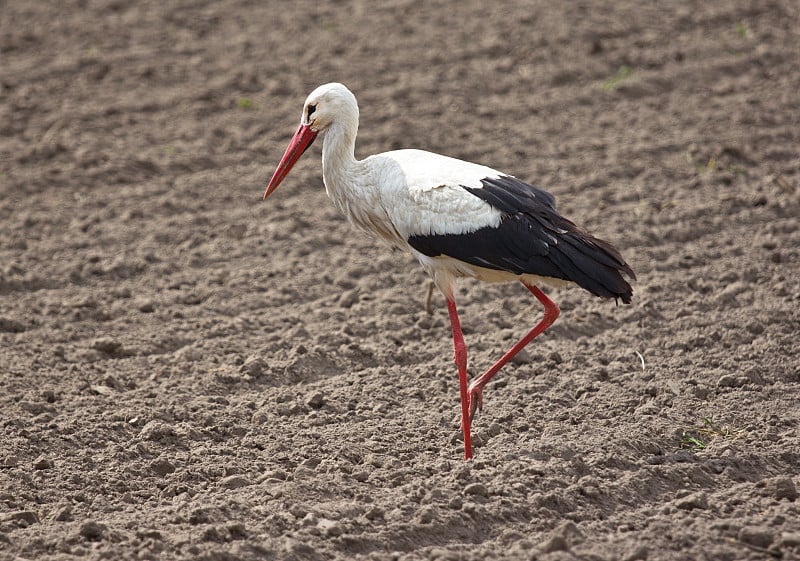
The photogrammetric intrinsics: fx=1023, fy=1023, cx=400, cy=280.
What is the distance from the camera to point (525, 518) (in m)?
5.00

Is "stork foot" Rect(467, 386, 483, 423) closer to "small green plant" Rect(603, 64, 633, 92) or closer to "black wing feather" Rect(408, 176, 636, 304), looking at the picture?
"black wing feather" Rect(408, 176, 636, 304)

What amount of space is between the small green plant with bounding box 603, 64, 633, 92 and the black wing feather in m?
4.65

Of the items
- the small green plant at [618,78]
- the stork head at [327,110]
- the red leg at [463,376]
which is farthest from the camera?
the small green plant at [618,78]

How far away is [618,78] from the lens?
10.3m

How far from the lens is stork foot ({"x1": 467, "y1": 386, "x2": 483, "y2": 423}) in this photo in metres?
5.91

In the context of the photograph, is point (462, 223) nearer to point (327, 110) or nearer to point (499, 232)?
point (499, 232)

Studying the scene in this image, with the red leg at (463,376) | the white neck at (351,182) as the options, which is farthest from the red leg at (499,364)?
the white neck at (351,182)

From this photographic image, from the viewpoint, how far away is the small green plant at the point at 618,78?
10.1m

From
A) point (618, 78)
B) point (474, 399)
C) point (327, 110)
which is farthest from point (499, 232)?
point (618, 78)

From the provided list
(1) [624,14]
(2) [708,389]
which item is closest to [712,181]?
(2) [708,389]

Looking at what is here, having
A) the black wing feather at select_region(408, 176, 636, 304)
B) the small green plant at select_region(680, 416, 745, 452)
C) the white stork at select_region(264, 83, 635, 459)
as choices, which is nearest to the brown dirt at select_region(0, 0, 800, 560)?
the small green plant at select_region(680, 416, 745, 452)

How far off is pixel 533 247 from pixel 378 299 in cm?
190

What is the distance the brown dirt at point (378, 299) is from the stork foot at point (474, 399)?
9 cm

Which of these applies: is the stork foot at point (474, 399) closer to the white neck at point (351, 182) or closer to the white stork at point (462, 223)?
the white stork at point (462, 223)
